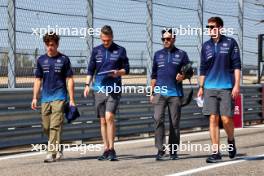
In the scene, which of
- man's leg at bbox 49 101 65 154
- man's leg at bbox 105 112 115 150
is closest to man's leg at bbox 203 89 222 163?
man's leg at bbox 105 112 115 150

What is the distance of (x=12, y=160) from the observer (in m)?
9.86

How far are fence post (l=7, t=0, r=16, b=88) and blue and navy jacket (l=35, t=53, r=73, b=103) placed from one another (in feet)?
4.65

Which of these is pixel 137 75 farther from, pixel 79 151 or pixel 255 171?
pixel 255 171

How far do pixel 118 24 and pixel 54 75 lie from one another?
4070mm

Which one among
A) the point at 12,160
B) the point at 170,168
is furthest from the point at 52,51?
the point at 170,168

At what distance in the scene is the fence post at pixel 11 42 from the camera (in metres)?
10.9

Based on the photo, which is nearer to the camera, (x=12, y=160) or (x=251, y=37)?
(x=12, y=160)

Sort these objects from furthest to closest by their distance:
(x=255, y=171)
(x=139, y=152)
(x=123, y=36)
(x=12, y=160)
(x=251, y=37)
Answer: (x=251, y=37) < (x=123, y=36) < (x=139, y=152) < (x=12, y=160) < (x=255, y=171)

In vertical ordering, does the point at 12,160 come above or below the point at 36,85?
below

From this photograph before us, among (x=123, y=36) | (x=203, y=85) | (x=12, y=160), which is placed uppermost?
(x=123, y=36)

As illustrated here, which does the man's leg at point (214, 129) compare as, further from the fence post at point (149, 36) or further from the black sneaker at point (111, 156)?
the fence post at point (149, 36)

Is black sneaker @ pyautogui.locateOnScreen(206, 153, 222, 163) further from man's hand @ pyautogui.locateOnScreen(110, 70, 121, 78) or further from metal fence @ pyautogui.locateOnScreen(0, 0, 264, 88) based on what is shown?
metal fence @ pyautogui.locateOnScreen(0, 0, 264, 88)

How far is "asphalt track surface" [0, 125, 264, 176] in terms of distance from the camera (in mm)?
8102

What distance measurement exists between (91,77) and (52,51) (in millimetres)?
672
